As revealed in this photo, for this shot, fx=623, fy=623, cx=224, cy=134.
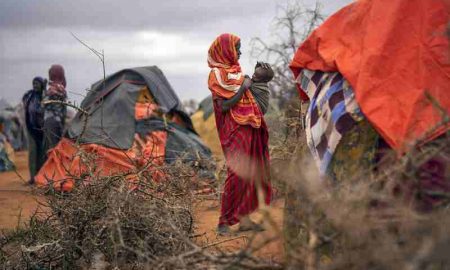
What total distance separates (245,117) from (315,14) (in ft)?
15.3

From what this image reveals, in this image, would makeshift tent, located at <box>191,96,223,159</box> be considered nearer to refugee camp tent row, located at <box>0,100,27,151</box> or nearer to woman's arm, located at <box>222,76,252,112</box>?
refugee camp tent row, located at <box>0,100,27,151</box>

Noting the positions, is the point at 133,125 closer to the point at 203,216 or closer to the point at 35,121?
the point at 35,121

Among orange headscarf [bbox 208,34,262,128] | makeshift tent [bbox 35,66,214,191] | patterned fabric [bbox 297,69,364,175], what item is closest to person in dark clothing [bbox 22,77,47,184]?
makeshift tent [bbox 35,66,214,191]

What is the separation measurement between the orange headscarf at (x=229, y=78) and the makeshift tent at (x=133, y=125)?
8.42ft

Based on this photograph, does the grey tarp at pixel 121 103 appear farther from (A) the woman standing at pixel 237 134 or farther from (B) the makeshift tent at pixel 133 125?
(A) the woman standing at pixel 237 134

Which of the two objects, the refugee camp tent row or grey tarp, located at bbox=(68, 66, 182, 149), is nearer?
grey tarp, located at bbox=(68, 66, 182, 149)

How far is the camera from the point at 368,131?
3295 millimetres

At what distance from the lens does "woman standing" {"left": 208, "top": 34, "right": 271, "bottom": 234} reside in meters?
5.46

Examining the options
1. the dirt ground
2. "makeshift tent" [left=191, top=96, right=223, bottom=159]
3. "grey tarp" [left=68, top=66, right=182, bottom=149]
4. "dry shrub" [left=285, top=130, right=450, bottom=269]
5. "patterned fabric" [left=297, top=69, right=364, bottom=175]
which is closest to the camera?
"dry shrub" [left=285, top=130, right=450, bottom=269]

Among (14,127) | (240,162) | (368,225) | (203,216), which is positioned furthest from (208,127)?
(368,225)

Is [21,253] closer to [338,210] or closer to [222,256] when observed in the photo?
[222,256]

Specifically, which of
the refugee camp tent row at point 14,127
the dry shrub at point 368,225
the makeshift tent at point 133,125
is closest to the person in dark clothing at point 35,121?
the makeshift tent at point 133,125

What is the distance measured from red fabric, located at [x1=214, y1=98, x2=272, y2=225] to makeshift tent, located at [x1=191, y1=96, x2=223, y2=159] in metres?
7.77

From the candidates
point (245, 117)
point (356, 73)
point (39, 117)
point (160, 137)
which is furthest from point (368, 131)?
point (39, 117)
